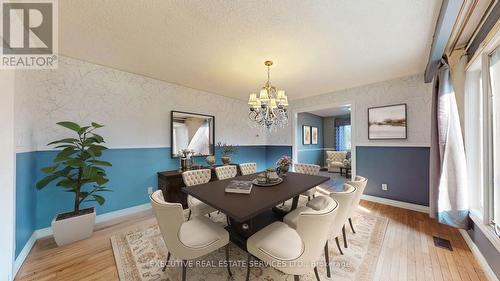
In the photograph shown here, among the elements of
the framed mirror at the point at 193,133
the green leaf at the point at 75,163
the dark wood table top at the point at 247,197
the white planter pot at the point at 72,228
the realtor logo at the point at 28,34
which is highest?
the realtor logo at the point at 28,34

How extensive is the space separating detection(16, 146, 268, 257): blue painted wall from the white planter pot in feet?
0.82

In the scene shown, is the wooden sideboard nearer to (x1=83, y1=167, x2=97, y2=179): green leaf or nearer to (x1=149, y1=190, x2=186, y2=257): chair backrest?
(x1=83, y1=167, x2=97, y2=179): green leaf

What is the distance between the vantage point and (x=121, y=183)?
281 cm

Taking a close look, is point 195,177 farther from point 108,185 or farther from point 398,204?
point 398,204

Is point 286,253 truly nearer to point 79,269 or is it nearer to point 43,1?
point 79,269

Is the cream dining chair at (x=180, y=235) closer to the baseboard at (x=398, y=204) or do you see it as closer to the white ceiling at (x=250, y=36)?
the white ceiling at (x=250, y=36)

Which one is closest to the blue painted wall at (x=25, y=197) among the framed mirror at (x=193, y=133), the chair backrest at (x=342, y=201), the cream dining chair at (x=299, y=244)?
the framed mirror at (x=193, y=133)

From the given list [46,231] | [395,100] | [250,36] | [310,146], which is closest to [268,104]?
[250,36]

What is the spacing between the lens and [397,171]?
322 centimetres

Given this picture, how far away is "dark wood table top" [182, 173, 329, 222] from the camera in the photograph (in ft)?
4.44

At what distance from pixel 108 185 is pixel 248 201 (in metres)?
2.52

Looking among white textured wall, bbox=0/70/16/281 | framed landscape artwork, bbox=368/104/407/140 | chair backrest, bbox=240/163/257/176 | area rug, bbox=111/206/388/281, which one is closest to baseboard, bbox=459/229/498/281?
area rug, bbox=111/206/388/281

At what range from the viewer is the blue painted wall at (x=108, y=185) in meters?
1.83

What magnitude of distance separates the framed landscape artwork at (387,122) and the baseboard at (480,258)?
1.69 metres
